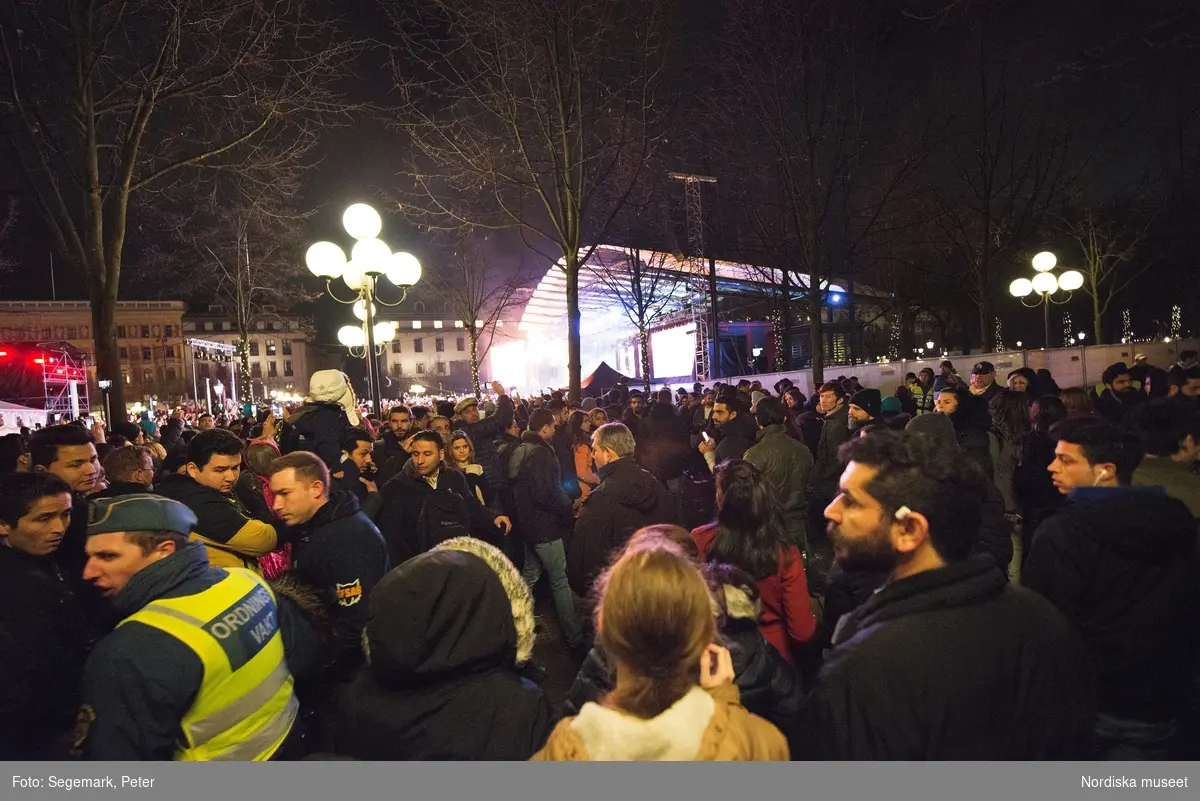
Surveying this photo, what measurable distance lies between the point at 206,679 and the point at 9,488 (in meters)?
1.86

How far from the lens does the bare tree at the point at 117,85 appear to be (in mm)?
8508

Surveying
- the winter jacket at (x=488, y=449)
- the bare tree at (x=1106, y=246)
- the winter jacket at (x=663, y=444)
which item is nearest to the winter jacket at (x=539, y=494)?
the winter jacket at (x=488, y=449)

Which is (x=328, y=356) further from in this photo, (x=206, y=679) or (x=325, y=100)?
(x=206, y=679)

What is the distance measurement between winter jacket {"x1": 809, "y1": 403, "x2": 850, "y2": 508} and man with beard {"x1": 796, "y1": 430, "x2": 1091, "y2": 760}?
4667 millimetres

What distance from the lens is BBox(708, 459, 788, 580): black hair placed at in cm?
326

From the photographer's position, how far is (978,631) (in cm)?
164

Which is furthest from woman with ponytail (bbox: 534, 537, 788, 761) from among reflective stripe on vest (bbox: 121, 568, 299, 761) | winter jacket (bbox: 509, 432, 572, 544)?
winter jacket (bbox: 509, 432, 572, 544)

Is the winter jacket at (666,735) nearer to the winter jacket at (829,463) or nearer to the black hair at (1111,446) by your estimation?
the black hair at (1111,446)

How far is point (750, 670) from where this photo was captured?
221 cm

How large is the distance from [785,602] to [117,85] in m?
10.8

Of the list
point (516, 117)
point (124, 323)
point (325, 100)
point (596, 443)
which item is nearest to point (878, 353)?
point (516, 117)

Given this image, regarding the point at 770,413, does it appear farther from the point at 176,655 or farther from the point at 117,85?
the point at 117,85

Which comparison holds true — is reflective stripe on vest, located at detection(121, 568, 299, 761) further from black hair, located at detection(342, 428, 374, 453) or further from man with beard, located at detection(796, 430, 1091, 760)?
black hair, located at detection(342, 428, 374, 453)

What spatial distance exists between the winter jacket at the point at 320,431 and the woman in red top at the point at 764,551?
13.3 ft
